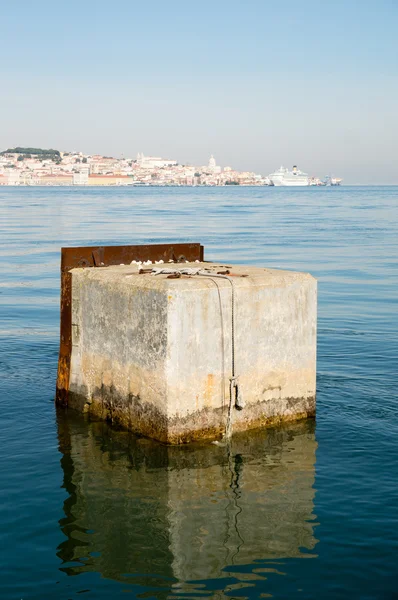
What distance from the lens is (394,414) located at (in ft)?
32.7

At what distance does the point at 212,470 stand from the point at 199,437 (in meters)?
0.49

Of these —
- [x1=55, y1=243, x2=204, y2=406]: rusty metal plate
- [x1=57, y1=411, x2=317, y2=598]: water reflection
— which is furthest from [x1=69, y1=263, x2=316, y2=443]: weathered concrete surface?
[x1=57, y1=411, x2=317, y2=598]: water reflection

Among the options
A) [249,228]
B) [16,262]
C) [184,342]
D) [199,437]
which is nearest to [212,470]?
[199,437]

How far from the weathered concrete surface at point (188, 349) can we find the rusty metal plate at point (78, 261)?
149 millimetres

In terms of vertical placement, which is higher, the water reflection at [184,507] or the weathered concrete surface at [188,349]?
the weathered concrete surface at [188,349]

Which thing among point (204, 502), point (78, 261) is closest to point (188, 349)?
point (204, 502)

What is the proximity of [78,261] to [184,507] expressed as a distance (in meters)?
3.72

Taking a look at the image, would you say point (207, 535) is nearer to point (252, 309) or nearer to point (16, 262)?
point (252, 309)

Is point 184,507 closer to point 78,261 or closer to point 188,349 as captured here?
point 188,349

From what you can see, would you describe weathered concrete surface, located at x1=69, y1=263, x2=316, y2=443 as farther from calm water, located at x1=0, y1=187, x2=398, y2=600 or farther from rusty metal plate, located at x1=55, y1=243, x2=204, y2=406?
calm water, located at x1=0, y1=187, x2=398, y2=600

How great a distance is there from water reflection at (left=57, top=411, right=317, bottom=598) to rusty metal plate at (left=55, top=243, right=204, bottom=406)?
2.68ft

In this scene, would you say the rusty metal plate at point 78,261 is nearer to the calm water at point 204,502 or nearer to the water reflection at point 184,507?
the calm water at point 204,502

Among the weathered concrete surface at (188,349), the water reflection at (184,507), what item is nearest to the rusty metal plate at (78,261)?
the weathered concrete surface at (188,349)

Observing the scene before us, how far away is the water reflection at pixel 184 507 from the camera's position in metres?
6.14
